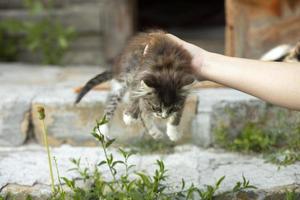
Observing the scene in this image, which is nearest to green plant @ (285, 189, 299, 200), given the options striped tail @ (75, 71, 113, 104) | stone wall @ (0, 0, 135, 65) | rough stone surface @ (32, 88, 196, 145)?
rough stone surface @ (32, 88, 196, 145)

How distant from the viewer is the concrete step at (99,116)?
4.37 m

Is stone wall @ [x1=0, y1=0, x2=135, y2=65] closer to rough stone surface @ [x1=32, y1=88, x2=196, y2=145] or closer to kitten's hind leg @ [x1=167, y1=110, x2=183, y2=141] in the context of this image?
rough stone surface @ [x1=32, y1=88, x2=196, y2=145]

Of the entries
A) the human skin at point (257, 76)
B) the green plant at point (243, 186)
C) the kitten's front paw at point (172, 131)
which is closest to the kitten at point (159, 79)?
the kitten's front paw at point (172, 131)

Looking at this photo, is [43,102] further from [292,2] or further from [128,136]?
[292,2]

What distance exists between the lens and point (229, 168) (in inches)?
157

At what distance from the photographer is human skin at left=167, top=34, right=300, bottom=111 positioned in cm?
305

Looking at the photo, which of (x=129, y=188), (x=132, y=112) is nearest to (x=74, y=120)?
(x=132, y=112)

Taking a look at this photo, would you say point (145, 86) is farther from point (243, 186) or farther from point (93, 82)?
point (93, 82)

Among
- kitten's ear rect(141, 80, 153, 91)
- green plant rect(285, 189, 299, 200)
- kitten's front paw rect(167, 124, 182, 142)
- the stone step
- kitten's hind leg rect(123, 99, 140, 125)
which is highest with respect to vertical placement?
kitten's ear rect(141, 80, 153, 91)

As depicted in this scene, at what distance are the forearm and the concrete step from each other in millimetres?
1123

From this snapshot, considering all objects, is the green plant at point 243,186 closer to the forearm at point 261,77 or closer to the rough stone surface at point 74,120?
the forearm at point 261,77

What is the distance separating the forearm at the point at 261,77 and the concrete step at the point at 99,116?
1123mm

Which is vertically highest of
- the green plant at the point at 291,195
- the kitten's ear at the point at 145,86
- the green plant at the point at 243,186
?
the kitten's ear at the point at 145,86

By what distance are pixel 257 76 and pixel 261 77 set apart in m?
0.02
